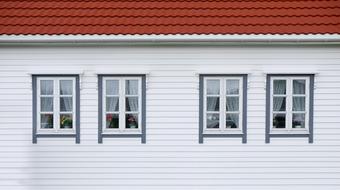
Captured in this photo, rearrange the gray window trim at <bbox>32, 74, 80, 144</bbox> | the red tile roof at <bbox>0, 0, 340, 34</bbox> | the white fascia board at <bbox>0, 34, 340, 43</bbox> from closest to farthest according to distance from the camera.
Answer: the white fascia board at <bbox>0, 34, 340, 43</bbox> → the red tile roof at <bbox>0, 0, 340, 34</bbox> → the gray window trim at <bbox>32, 74, 80, 144</bbox>

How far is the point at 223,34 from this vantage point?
38.9 feet

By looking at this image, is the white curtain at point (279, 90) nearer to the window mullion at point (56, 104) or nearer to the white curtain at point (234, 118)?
the white curtain at point (234, 118)

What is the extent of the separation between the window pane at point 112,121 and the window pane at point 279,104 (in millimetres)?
3460

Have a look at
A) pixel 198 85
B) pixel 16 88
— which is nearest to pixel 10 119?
pixel 16 88

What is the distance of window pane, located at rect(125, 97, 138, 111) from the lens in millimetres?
12273

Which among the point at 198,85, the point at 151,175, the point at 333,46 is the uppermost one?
the point at 333,46

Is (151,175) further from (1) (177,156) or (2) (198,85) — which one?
(2) (198,85)

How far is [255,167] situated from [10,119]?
546 centimetres

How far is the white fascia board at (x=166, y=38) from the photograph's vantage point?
38.7 ft

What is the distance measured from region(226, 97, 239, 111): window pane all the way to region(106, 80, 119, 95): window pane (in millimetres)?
2433

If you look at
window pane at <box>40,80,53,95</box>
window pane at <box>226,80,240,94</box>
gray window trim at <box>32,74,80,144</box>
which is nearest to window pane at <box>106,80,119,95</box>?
gray window trim at <box>32,74,80,144</box>

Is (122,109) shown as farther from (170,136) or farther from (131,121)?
(170,136)

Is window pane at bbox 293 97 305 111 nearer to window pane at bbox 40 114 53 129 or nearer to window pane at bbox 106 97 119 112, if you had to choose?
window pane at bbox 106 97 119 112

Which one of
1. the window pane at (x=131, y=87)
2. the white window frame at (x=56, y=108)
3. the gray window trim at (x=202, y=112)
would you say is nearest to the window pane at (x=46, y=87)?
the white window frame at (x=56, y=108)
